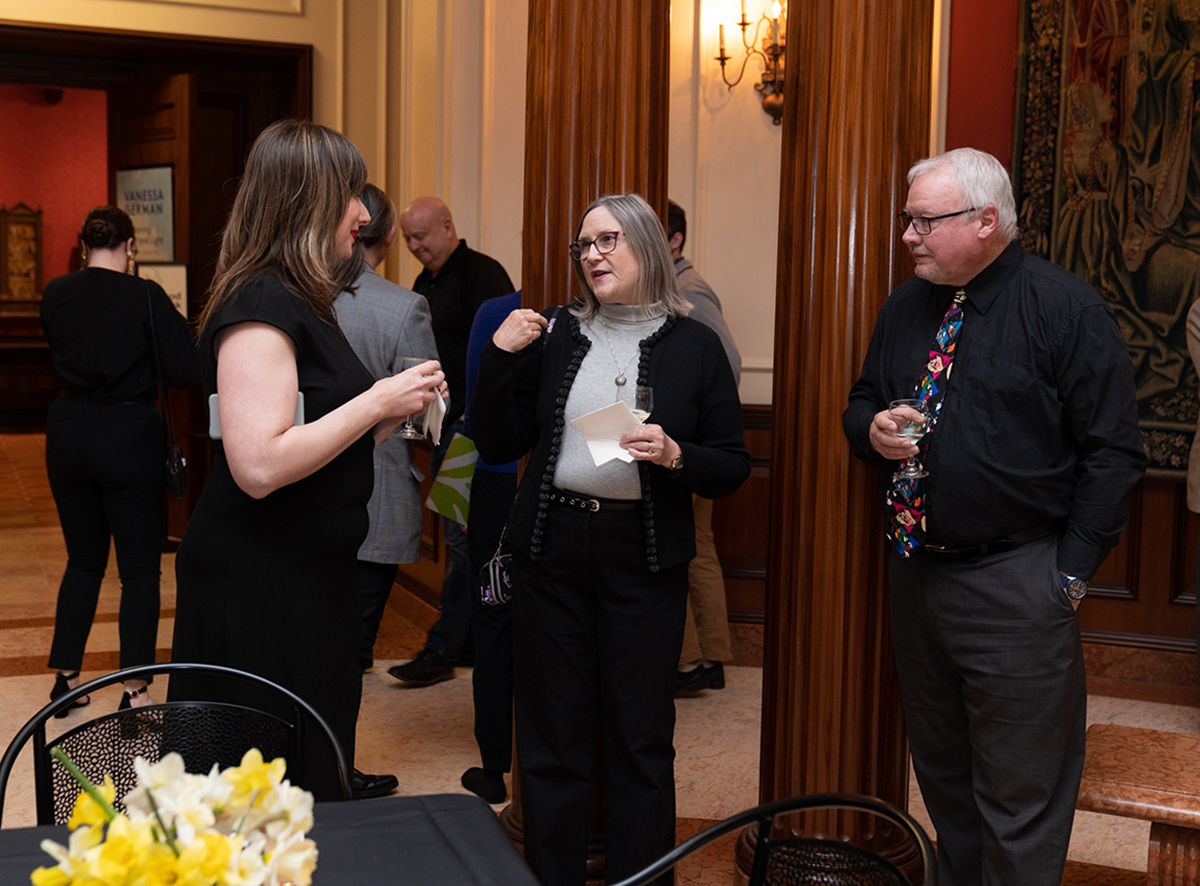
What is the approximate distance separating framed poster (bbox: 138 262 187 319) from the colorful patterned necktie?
5.21 metres

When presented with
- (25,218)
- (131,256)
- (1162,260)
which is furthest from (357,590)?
(25,218)

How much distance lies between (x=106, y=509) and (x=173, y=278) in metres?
2.86

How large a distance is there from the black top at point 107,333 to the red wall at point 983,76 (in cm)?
325

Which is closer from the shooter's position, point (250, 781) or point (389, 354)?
point (250, 781)

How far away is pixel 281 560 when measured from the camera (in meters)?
2.08

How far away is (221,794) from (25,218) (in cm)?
1535

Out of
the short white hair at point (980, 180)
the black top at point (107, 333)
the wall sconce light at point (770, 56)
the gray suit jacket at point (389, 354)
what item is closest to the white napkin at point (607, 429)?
the short white hair at point (980, 180)

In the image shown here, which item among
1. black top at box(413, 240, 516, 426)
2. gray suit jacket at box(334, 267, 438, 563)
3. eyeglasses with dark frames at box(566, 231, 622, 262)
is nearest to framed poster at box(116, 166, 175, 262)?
black top at box(413, 240, 516, 426)

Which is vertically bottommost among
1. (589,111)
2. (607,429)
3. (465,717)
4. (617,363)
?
(465,717)

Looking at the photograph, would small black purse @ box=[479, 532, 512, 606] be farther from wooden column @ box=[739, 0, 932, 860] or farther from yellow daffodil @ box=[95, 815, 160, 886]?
yellow daffodil @ box=[95, 815, 160, 886]

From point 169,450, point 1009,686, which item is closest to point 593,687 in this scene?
point 1009,686

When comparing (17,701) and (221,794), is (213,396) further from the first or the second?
(17,701)

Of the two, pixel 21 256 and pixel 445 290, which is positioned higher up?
pixel 21 256

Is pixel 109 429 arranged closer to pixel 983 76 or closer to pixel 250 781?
pixel 250 781
